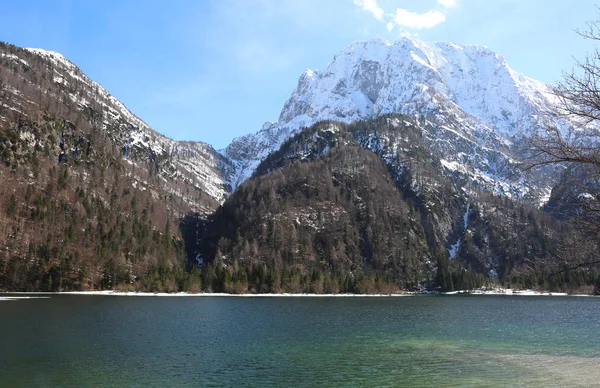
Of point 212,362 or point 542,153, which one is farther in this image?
point 212,362

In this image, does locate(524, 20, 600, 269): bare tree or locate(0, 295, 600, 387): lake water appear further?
locate(0, 295, 600, 387): lake water

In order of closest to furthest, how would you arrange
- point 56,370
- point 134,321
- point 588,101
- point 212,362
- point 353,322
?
point 588,101 → point 56,370 → point 212,362 → point 134,321 → point 353,322

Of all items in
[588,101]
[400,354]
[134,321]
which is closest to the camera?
[588,101]

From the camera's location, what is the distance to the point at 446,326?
86625 millimetres

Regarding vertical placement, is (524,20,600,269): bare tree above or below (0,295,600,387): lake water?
above

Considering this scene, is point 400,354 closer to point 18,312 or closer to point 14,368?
point 14,368

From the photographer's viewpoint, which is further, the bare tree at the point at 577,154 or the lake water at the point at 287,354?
the lake water at the point at 287,354

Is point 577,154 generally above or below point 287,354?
above

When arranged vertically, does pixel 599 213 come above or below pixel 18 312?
above

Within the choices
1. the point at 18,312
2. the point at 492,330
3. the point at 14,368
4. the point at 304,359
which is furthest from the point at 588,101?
the point at 18,312

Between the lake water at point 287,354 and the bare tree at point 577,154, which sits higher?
the bare tree at point 577,154

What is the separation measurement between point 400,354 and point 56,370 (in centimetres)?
3658

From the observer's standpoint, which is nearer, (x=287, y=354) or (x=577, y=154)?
(x=577, y=154)

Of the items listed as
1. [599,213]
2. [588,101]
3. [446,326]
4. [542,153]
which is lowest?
[446,326]
